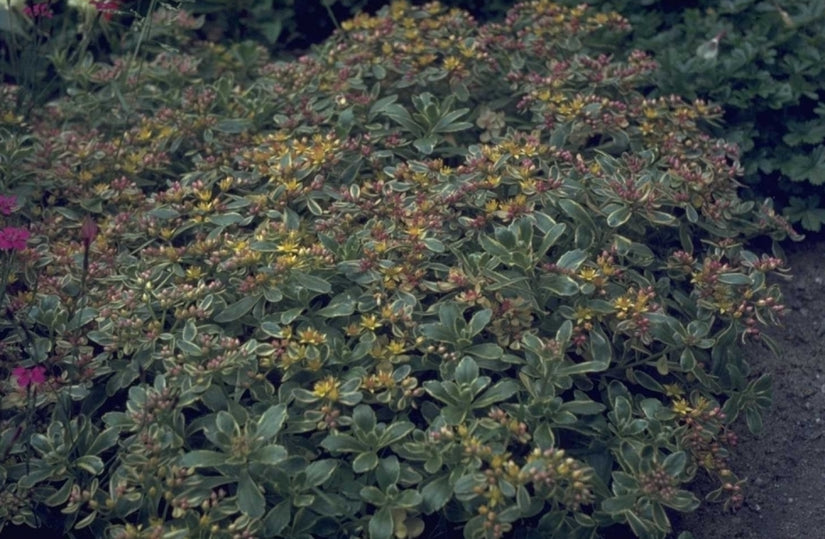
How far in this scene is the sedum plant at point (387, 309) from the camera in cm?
245

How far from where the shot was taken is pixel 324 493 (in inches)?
97.2

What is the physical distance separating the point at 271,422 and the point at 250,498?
19 cm

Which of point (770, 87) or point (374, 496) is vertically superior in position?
point (770, 87)

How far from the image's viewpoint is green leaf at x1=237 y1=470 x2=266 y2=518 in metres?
2.33

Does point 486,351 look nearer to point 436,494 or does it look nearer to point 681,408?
point 436,494

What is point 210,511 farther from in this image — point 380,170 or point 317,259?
point 380,170

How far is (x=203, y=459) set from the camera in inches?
93.7

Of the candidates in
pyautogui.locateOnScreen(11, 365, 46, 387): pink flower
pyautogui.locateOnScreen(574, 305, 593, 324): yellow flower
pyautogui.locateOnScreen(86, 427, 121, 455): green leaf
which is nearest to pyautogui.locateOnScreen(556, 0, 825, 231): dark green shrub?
pyautogui.locateOnScreen(574, 305, 593, 324): yellow flower

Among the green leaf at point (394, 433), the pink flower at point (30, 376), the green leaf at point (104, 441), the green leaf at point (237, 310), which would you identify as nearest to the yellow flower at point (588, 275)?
the green leaf at point (394, 433)

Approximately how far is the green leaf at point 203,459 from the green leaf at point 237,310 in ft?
1.57

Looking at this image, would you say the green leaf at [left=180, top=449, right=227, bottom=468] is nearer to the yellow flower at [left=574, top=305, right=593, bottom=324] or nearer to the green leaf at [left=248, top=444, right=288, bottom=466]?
the green leaf at [left=248, top=444, right=288, bottom=466]

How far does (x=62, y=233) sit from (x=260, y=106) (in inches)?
32.1

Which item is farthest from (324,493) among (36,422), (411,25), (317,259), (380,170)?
(411,25)

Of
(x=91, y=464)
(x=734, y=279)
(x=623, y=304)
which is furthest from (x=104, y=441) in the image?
(x=734, y=279)
